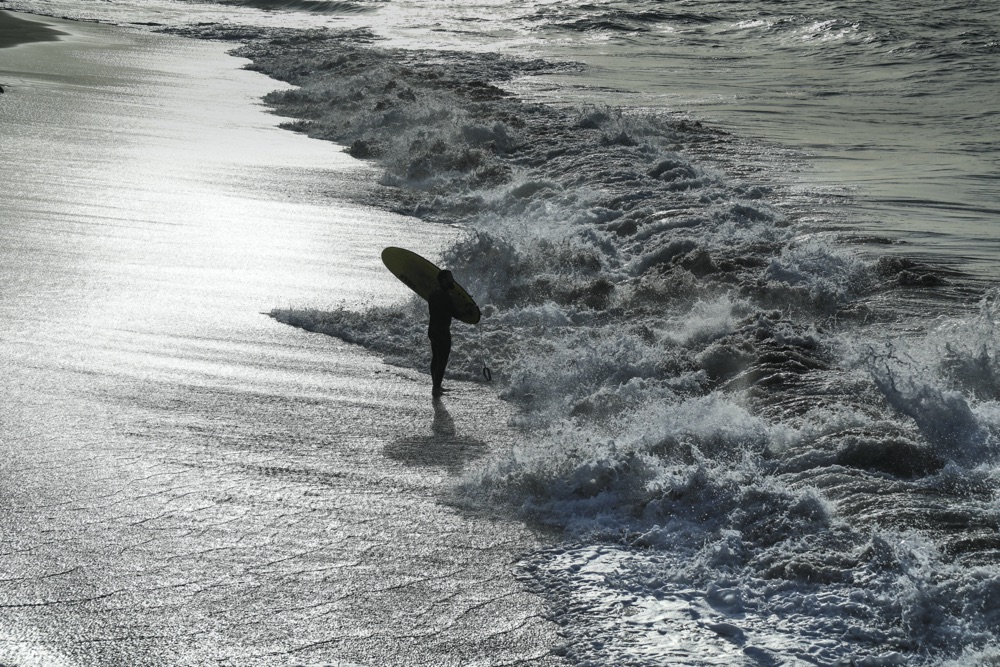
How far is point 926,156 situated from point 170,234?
47.2ft

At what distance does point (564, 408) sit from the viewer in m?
9.02

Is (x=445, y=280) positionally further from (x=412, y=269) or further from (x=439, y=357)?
(x=412, y=269)

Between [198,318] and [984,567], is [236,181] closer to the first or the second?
[198,318]

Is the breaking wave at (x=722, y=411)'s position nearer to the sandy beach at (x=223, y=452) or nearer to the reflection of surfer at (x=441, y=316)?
the sandy beach at (x=223, y=452)

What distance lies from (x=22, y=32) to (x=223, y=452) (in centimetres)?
3369

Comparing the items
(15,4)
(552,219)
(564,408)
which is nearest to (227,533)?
(564,408)

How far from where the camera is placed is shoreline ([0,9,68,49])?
110ft

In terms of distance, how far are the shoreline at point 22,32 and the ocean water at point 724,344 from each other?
12.9m

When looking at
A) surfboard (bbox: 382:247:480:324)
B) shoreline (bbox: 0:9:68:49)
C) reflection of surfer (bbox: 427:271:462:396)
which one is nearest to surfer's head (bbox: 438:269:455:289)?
reflection of surfer (bbox: 427:271:462:396)

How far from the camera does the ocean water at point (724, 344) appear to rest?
237 inches

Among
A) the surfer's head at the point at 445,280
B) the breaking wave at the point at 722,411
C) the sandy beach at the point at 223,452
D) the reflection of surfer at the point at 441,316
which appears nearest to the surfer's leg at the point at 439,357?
the reflection of surfer at the point at 441,316

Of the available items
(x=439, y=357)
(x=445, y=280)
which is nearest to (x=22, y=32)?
(x=445, y=280)

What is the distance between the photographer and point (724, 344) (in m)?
10.1

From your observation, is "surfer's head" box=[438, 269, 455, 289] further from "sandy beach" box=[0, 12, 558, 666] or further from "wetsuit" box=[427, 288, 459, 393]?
"sandy beach" box=[0, 12, 558, 666]
